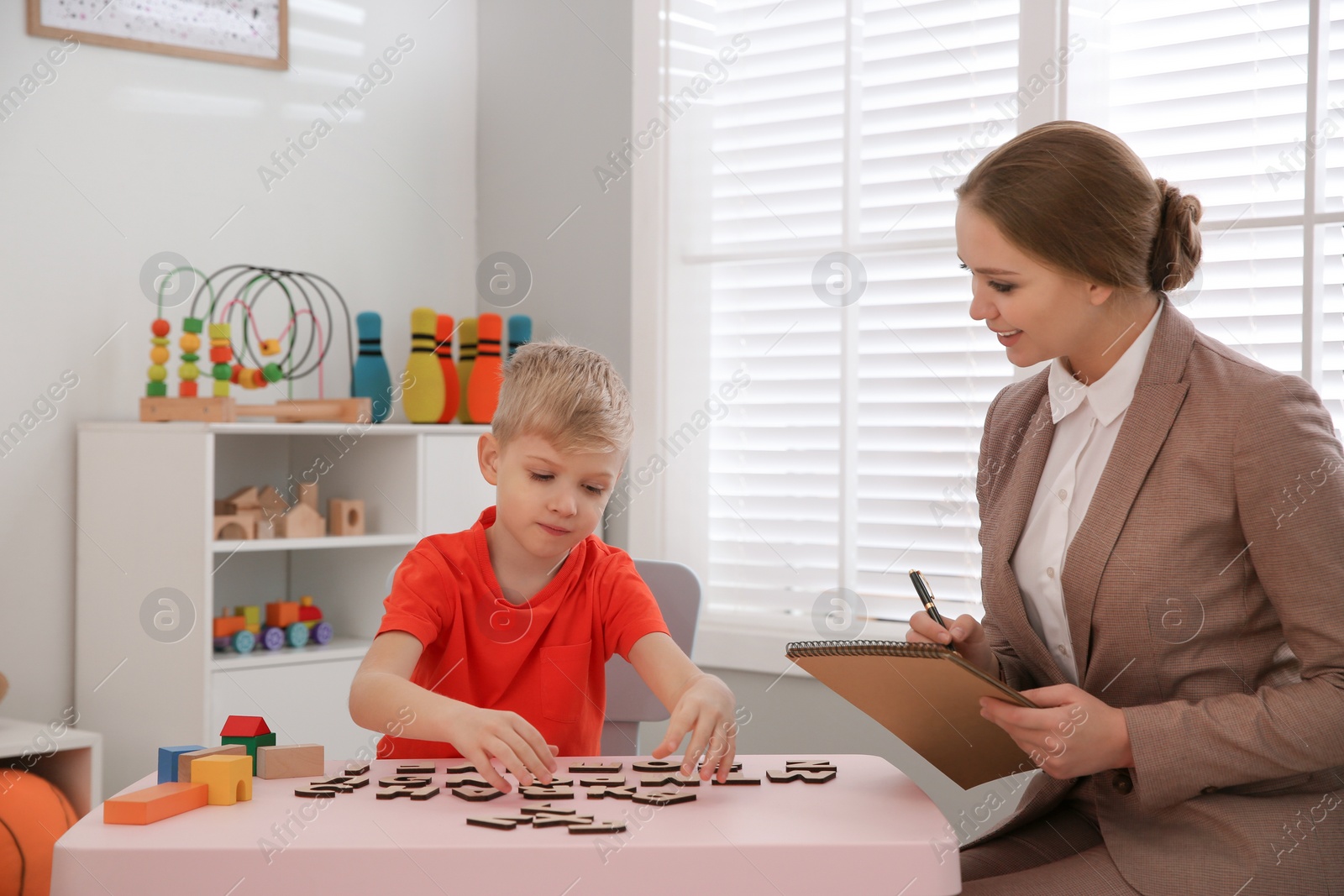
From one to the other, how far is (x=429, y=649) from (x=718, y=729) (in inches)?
21.1

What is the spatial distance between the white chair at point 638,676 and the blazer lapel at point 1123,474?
31.0 inches

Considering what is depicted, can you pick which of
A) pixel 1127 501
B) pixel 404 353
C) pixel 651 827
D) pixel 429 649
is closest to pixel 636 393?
pixel 404 353

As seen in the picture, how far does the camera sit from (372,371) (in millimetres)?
3209

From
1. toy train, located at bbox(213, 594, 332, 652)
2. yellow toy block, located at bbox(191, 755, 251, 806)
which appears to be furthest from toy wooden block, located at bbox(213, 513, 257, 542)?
yellow toy block, located at bbox(191, 755, 251, 806)

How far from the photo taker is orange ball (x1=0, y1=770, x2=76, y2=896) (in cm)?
239

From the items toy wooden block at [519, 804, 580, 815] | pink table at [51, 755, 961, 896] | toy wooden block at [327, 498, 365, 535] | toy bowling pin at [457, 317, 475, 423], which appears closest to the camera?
pink table at [51, 755, 961, 896]

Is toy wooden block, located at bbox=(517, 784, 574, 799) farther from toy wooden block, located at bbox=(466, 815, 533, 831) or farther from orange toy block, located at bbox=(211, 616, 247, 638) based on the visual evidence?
orange toy block, located at bbox=(211, 616, 247, 638)

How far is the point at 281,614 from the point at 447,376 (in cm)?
78

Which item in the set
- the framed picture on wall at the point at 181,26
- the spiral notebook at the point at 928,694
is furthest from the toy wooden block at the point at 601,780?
the framed picture on wall at the point at 181,26

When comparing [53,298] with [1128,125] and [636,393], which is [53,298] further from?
[1128,125]

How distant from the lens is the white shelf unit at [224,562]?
269cm

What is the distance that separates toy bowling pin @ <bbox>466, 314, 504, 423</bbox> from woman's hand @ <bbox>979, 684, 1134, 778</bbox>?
6.95 feet

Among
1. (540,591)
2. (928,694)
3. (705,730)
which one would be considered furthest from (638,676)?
(928,694)

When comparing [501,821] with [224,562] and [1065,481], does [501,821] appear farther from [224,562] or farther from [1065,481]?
[224,562]
